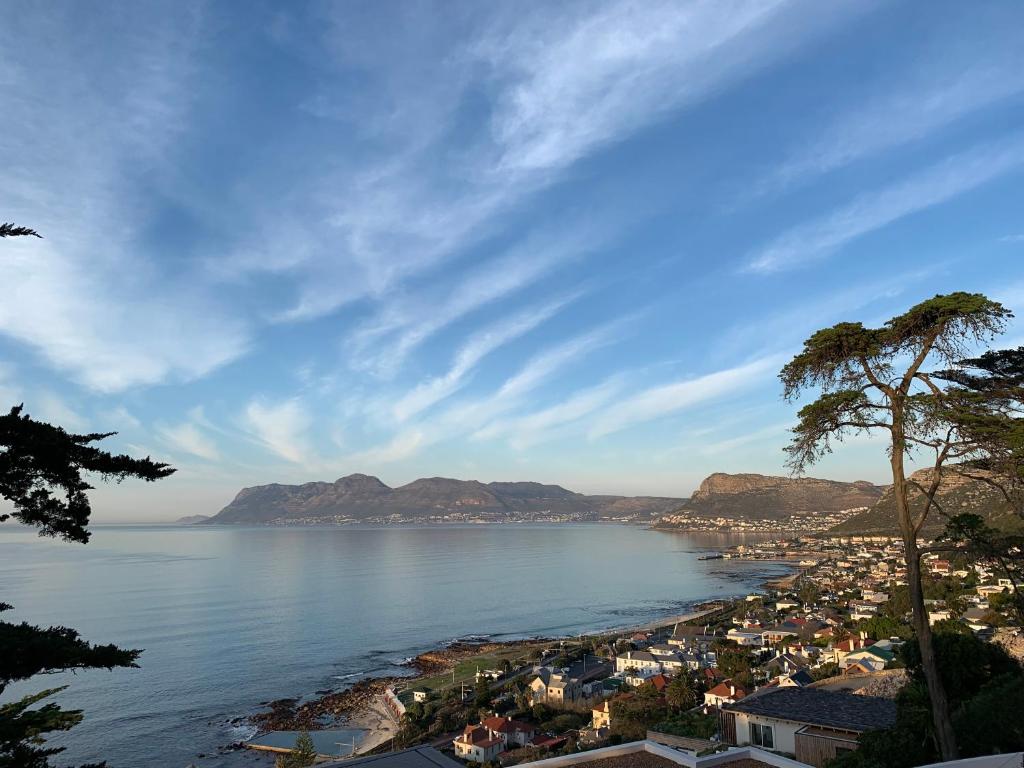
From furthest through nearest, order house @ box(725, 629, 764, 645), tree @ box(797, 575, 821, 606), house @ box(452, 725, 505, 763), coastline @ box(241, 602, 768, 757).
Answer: tree @ box(797, 575, 821, 606), house @ box(725, 629, 764, 645), coastline @ box(241, 602, 768, 757), house @ box(452, 725, 505, 763)

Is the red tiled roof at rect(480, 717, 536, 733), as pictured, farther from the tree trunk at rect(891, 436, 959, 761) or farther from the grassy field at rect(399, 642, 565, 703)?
the tree trunk at rect(891, 436, 959, 761)

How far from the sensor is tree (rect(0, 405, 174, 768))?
5.44 meters

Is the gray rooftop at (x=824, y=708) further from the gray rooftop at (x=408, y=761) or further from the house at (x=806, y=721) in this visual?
the gray rooftop at (x=408, y=761)

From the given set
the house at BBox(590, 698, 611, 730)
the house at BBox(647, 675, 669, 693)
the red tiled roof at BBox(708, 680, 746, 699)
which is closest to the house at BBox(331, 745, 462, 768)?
the house at BBox(590, 698, 611, 730)

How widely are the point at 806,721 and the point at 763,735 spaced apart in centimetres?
130

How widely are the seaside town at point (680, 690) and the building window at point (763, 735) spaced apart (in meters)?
0.03

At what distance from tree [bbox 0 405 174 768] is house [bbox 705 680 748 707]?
27222 mm

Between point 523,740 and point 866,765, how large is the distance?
60.4 feet

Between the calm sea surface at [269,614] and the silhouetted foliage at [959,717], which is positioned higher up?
the silhouetted foliage at [959,717]

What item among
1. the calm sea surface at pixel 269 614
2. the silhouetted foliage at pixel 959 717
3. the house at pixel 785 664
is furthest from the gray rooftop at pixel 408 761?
the house at pixel 785 664

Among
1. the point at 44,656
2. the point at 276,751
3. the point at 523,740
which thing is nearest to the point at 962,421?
the point at 44,656

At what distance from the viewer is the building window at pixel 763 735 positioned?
15.6 metres

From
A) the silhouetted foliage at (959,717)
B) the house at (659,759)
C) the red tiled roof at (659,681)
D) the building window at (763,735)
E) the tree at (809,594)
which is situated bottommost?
the tree at (809,594)

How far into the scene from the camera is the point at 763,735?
15.7 m
